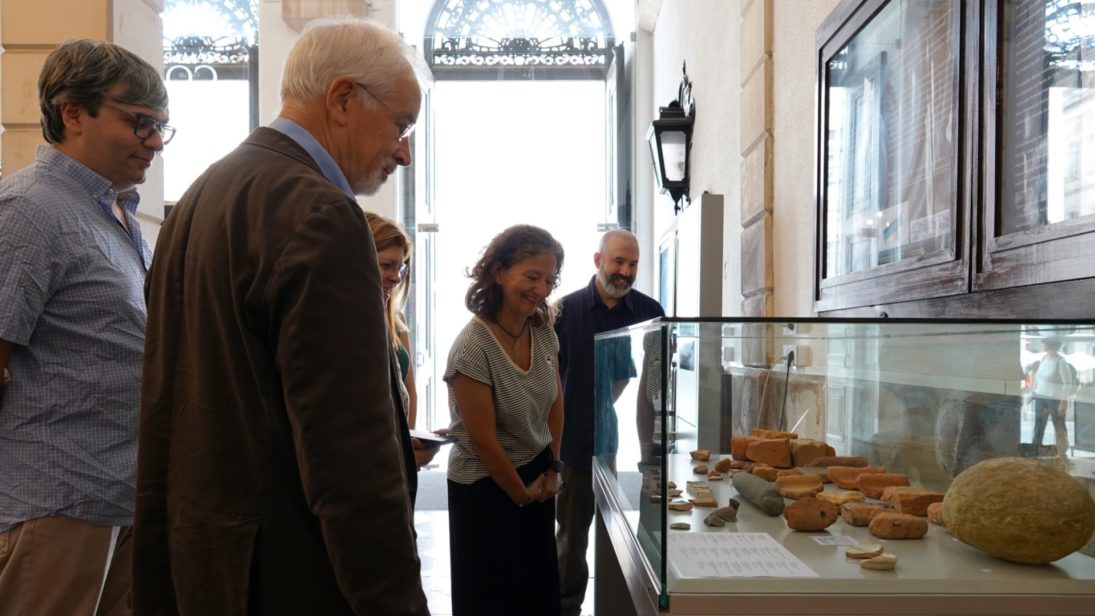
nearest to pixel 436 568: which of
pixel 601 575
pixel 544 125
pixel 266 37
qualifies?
pixel 601 575

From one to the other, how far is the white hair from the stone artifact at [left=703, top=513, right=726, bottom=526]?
881mm

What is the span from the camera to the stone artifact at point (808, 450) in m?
1.57

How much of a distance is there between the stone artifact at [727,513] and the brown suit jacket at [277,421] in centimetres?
49

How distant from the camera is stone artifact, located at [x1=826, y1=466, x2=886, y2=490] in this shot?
1549 mm

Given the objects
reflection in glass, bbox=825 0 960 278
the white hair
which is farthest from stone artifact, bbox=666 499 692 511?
reflection in glass, bbox=825 0 960 278

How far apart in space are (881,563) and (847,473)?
0.95ft

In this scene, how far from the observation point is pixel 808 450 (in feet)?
5.21

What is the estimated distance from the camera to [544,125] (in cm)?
1158

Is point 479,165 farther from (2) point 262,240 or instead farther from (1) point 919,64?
(2) point 262,240

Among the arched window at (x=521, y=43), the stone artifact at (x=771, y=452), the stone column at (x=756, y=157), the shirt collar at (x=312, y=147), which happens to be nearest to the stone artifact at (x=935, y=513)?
the stone artifact at (x=771, y=452)

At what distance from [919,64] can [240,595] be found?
77.8 inches

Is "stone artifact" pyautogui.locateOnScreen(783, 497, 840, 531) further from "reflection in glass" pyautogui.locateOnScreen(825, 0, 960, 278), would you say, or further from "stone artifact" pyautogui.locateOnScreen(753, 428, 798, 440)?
"reflection in glass" pyautogui.locateOnScreen(825, 0, 960, 278)

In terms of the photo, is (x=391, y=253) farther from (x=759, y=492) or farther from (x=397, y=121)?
(x=759, y=492)

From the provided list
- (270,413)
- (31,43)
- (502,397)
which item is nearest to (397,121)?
(270,413)
